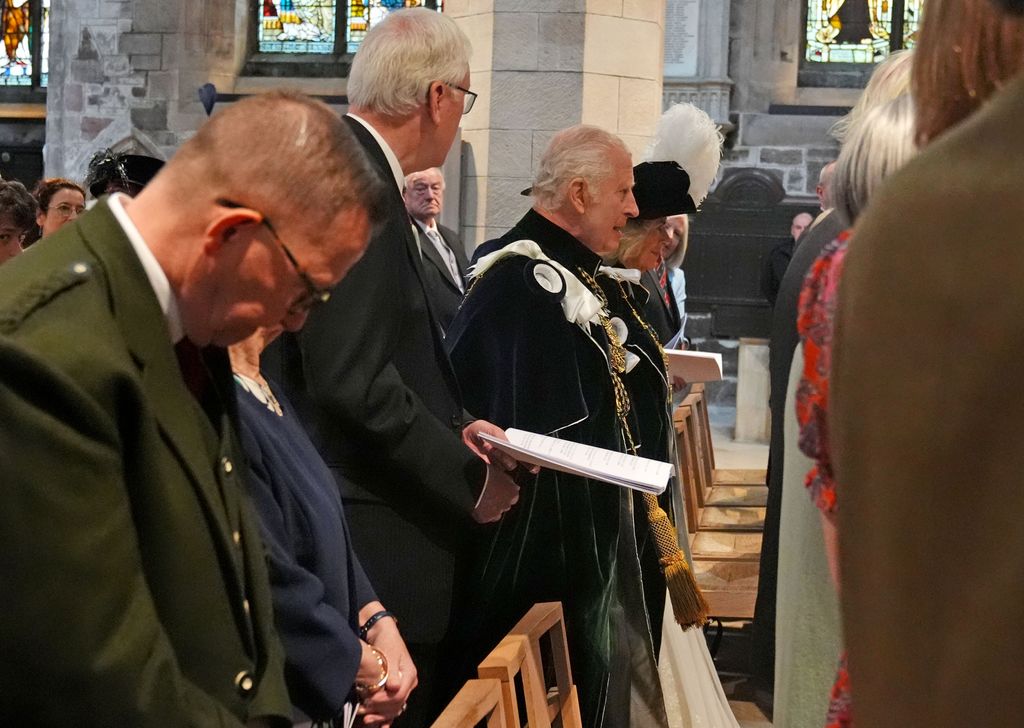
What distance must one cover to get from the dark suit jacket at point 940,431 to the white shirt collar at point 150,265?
91 centimetres

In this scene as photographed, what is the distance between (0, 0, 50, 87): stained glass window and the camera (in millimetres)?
13875

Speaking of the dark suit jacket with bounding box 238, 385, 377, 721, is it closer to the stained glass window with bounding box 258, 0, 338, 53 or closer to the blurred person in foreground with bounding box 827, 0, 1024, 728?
the blurred person in foreground with bounding box 827, 0, 1024, 728

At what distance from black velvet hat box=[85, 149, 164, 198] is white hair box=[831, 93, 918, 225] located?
1.97m

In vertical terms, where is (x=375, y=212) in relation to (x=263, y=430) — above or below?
above

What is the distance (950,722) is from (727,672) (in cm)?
434

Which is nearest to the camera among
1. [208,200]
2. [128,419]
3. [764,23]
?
[128,419]

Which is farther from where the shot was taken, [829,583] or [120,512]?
[829,583]

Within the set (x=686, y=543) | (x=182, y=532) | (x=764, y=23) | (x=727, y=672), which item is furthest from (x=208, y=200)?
(x=764, y=23)

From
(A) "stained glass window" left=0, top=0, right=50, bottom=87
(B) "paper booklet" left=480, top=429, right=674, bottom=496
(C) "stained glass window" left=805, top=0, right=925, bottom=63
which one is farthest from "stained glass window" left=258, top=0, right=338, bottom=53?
(B) "paper booklet" left=480, top=429, right=674, bottom=496

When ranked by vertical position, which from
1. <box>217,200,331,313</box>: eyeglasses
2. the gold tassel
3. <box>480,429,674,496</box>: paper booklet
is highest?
<box>217,200,331,313</box>: eyeglasses

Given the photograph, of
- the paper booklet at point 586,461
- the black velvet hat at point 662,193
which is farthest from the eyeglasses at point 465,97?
the black velvet hat at point 662,193

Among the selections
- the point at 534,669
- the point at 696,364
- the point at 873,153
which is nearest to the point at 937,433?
the point at 873,153

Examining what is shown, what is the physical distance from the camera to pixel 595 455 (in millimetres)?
2748

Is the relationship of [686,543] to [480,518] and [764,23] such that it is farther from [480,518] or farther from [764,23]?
[764,23]
